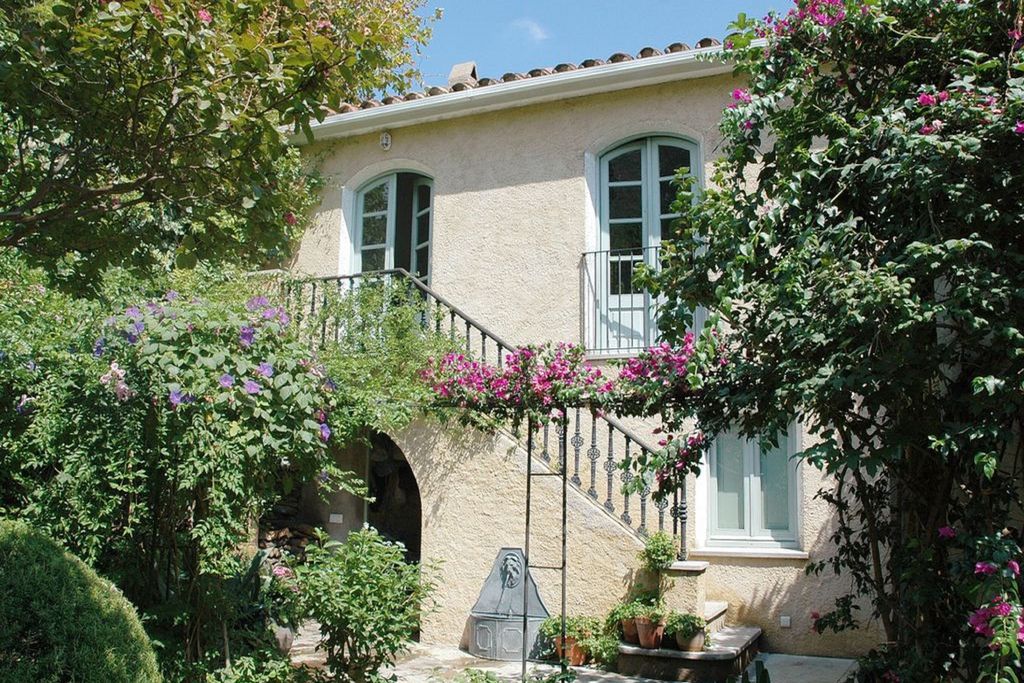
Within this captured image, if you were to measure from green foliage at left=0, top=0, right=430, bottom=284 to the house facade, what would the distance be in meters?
4.62

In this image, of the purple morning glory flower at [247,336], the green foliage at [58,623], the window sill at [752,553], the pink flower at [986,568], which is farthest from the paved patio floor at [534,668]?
the pink flower at [986,568]

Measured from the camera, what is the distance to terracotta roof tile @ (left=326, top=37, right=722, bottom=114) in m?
9.62

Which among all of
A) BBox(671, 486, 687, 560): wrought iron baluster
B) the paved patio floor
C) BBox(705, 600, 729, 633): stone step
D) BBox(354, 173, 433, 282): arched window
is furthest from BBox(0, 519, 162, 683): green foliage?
BBox(354, 173, 433, 282): arched window

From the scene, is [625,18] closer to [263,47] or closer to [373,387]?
[373,387]

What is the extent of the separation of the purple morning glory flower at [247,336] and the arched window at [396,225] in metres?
5.15

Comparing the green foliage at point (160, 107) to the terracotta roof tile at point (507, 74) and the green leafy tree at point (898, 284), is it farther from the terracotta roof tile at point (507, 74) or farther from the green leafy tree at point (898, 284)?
the terracotta roof tile at point (507, 74)

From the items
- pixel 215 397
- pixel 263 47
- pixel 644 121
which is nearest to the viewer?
pixel 263 47

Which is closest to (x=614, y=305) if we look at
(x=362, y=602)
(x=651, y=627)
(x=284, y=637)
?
(x=651, y=627)

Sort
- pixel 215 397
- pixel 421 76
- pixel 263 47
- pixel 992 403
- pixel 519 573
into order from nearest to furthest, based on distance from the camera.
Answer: pixel 263 47 → pixel 992 403 → pixel 215 397 → pixel 519 573 → pixel 421 76

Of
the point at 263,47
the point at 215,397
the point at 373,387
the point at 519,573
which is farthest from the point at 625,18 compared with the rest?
the point at 263,47

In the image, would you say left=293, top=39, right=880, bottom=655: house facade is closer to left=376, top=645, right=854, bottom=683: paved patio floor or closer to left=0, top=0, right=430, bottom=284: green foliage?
left=376, top=645, right=854, bottom=683: paved patio floor

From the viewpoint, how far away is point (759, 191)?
488cm

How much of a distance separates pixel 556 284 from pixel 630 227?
101 centimetres

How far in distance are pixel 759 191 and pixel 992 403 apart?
1.51 metres
